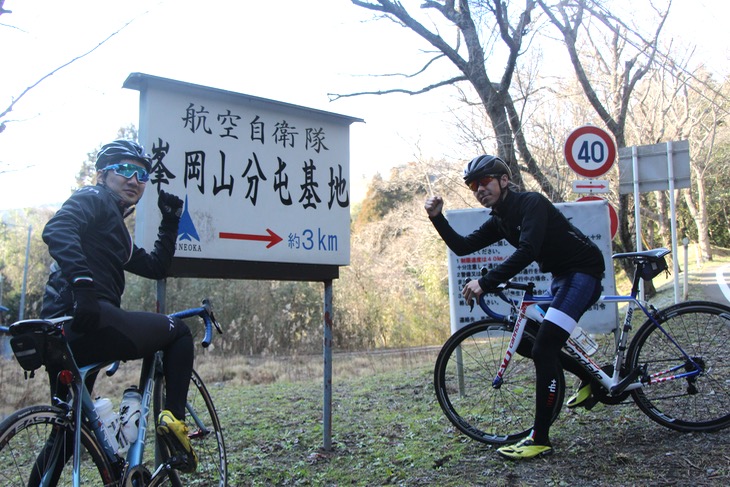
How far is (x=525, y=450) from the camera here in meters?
4.11

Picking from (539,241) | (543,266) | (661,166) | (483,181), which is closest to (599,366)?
(543,266)

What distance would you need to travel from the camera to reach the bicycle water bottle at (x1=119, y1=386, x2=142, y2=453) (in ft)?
10.4

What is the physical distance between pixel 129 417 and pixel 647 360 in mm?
3376

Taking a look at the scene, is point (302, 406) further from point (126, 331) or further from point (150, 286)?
point (150, 286)

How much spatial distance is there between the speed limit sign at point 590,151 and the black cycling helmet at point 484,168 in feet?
16.5

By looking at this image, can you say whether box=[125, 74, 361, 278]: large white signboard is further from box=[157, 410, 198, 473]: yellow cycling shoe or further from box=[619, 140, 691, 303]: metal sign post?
box=[619, 140, 691, 303]: metal sign post

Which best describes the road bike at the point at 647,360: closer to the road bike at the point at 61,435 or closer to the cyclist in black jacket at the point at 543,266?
the cyclist in black jacket at the point at 543,266

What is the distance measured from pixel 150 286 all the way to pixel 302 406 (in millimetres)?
15632

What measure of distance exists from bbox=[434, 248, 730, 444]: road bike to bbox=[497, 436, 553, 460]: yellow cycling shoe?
9.2 inches

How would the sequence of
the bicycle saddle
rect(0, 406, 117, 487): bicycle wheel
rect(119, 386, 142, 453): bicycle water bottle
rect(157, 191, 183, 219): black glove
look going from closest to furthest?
rect(0, 406, 117, 487): bicycle wheel < rect(119, 386, 142, 453): bicycle water bottle < rect(157, 191, 183, 219): black glove < the bicycle saddle

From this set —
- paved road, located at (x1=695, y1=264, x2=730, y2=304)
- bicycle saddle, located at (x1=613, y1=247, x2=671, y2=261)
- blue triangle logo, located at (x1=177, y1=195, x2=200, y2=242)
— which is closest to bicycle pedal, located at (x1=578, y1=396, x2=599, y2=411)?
bicycle saddle, located at (x1=613, y1=247, x2=671, y2=261)

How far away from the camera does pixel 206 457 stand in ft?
13.2

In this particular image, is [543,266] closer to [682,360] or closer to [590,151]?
[682,360]

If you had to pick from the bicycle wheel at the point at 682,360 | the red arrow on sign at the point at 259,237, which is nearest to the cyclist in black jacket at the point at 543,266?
the bicycle wheel at the point at 682,360
